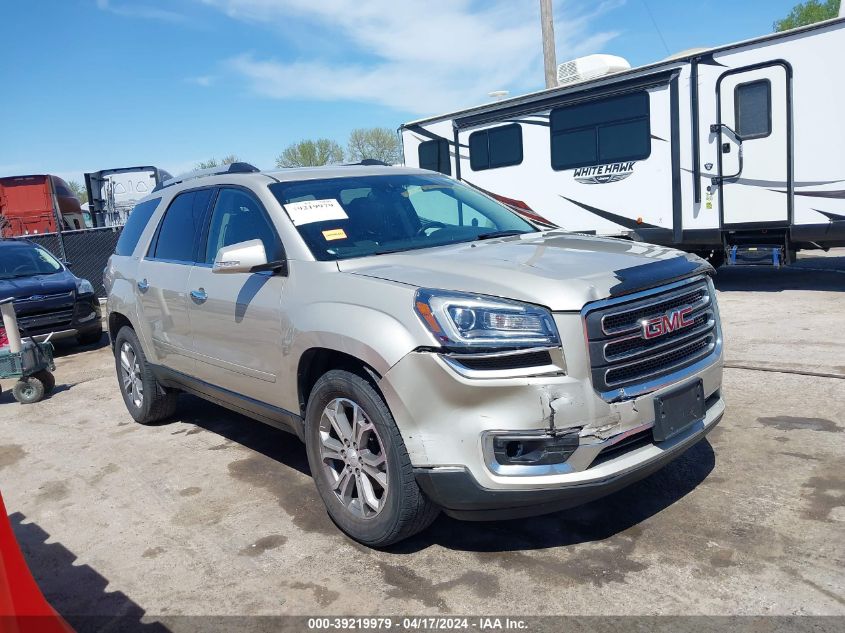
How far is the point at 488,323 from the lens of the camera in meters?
2.89

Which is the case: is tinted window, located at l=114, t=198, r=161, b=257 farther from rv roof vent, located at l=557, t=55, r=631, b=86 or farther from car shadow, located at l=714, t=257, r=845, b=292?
car shadow, located at l=714, t=257, r=845, b=292

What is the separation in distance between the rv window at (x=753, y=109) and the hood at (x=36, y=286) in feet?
30.4

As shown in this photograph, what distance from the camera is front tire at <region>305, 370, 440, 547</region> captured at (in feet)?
10.1

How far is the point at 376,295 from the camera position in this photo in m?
3.17

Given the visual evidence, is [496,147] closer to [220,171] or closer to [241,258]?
[220,171]

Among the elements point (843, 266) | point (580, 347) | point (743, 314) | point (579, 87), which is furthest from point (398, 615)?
point (843, 266)

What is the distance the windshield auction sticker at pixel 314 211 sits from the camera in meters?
3.87

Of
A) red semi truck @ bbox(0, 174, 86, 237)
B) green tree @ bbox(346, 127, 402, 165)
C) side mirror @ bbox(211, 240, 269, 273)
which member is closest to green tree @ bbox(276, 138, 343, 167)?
green tree @ bbox(346, 127, 402, 165)

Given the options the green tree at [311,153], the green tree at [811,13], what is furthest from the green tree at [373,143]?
the green tree at [811,13]

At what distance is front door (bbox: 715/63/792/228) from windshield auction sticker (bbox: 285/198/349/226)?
7.19 meters

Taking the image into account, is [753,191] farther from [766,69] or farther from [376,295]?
[376,295]

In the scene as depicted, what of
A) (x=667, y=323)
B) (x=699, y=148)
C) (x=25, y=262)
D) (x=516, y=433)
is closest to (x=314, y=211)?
(x=516, y=433)

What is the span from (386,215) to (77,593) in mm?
2476

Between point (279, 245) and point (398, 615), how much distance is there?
199cm
